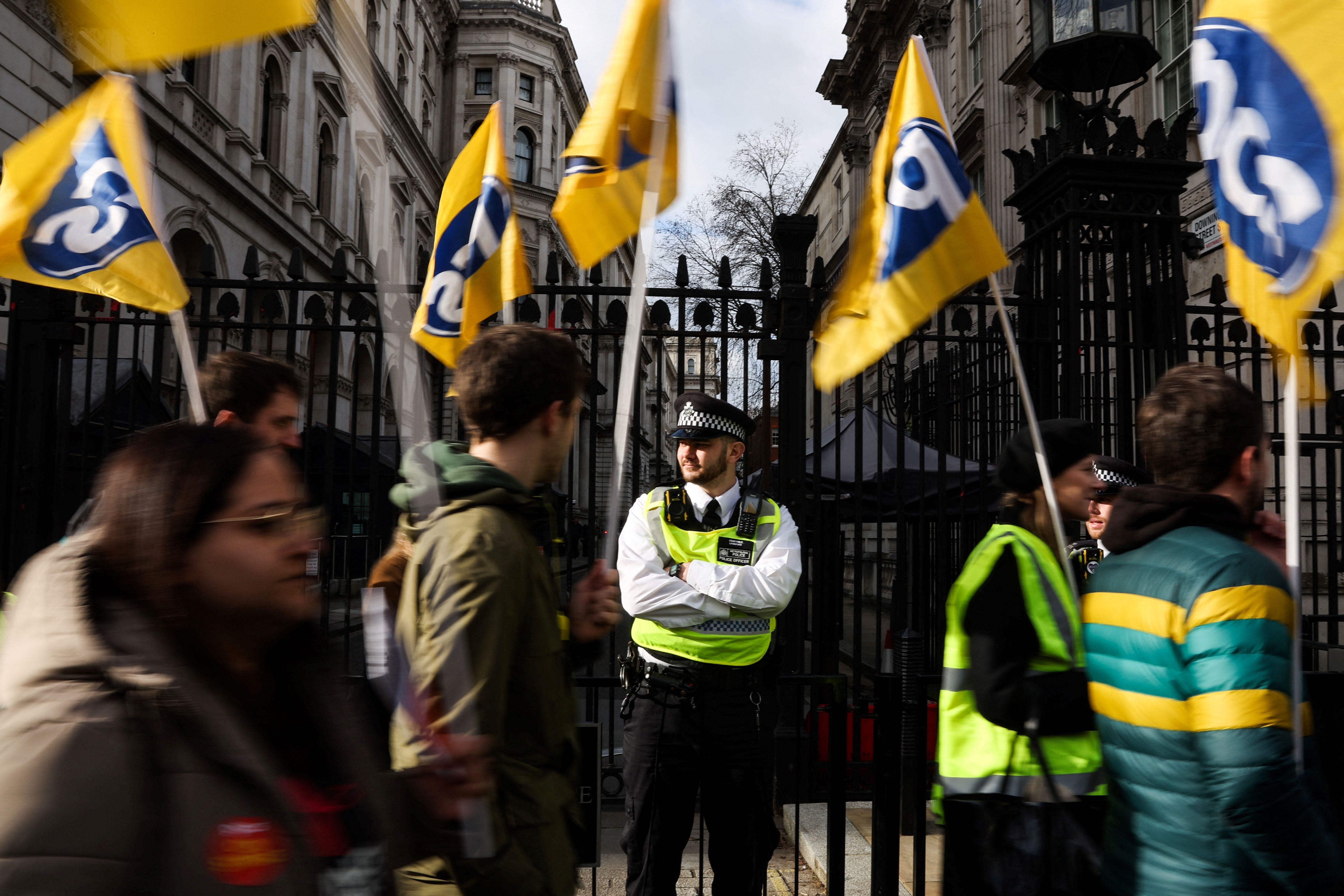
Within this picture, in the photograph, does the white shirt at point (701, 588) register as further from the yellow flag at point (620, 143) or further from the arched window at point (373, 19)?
the arched window at point (373, 19)

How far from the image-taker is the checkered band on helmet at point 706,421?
13.1 feet

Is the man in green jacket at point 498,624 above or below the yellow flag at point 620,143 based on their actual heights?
below

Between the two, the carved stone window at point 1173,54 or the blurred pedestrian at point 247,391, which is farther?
the carved stone window at point 1173,54

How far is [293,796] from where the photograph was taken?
1.23m

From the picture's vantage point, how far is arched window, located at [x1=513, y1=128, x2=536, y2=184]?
48344 mm

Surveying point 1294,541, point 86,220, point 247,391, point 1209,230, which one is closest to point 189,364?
point 247,391

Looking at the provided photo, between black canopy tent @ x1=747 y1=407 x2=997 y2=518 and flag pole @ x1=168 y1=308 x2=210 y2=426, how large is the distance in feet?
10.3

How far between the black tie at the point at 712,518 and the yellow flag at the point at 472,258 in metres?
1.41

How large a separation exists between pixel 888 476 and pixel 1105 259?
230cm

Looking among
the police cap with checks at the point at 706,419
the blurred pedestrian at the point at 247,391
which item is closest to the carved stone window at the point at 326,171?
the police cap with checks at the point at 706,419

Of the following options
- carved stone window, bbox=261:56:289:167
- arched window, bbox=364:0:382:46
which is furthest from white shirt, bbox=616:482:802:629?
arched window, bbox=364:0:382:46

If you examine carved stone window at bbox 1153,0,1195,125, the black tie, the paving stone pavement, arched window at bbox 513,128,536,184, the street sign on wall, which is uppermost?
arched window at bbox 513,128,536,184

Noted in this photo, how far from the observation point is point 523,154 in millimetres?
49469

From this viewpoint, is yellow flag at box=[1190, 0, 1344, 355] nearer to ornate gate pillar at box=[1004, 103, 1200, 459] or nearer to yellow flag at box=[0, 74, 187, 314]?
ornate gate pillar at box=[1004, 103, 1200, 459]
